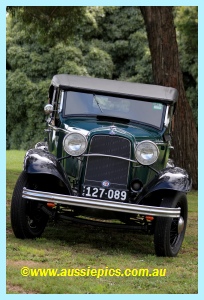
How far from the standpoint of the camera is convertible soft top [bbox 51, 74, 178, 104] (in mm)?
8328

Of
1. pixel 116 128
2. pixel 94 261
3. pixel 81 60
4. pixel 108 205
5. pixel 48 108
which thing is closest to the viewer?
pixel 94 261

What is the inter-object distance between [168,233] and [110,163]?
42.3 inches

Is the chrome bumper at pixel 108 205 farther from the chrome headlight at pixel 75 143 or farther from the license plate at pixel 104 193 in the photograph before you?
the chrome headlight at pixel 75 143

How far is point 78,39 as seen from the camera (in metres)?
28.7

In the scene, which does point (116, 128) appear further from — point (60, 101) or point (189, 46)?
point (189, 46)

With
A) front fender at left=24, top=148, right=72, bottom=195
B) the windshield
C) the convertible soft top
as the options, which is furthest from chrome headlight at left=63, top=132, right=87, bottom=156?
the convertible soft top

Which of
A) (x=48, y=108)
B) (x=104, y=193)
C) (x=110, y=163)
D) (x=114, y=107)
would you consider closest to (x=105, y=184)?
(x=104, y=193)

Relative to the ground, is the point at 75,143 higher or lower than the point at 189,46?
lower

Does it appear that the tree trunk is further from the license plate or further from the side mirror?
the license plate

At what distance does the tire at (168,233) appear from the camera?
725 centimetres

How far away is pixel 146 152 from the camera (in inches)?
295

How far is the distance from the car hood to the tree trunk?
6447 mm

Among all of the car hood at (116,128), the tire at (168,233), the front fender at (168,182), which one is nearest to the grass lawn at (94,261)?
the tire at (168,233)

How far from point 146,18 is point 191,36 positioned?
10.2 meters
